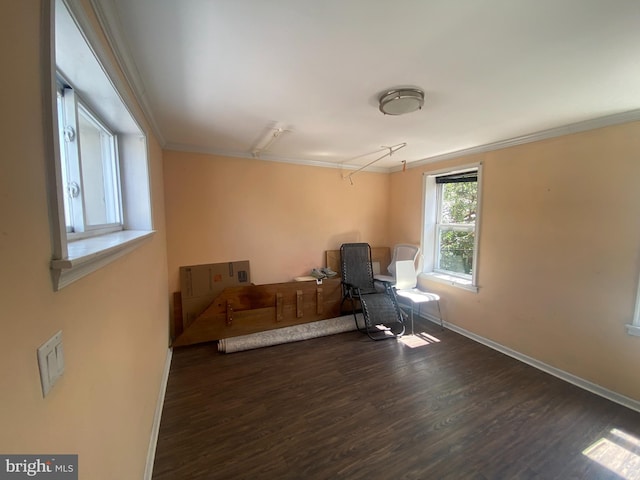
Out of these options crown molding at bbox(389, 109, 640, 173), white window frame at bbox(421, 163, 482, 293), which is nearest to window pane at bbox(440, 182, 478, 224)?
white window frame at bbox(421, 163, 482, 293)

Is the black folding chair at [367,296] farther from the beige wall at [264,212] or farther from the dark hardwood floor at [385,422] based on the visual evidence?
the dark hardwood floor at [385,422]

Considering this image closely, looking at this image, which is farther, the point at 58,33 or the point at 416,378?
the point at 416,378

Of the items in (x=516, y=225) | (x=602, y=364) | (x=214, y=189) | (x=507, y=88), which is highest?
(x=507, y=88)

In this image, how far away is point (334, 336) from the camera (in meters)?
3.36

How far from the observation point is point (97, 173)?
159cm

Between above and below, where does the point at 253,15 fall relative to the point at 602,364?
above

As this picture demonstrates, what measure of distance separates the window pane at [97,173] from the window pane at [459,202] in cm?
360

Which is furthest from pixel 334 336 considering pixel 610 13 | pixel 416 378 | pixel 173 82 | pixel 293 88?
pixel 610 13

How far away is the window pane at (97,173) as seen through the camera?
53.9 inches

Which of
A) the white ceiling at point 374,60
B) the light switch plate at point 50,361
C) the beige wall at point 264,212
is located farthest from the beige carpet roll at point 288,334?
the light switch plate at point 50,361

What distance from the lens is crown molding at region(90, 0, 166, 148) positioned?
1.04m

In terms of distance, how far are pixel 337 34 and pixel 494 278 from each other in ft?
9.76

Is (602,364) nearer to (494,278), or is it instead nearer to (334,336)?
(494,278)

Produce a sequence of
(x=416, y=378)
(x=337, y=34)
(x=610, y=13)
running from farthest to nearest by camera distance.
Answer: (x=416, y=378), (x=337, y=34), (x=610, y=13)
